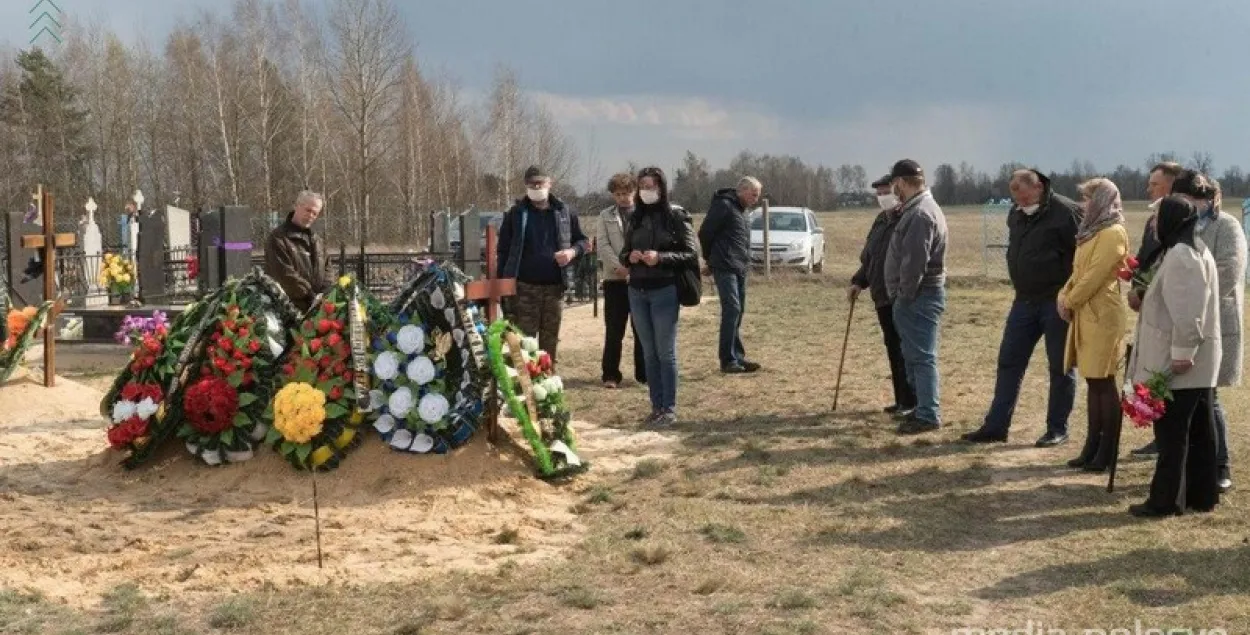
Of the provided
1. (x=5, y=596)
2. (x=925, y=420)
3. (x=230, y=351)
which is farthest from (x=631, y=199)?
(x=5, y=596)

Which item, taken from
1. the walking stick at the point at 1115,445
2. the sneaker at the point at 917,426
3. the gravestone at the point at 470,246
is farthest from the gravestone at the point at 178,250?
the walking stick at the point at 1115,445

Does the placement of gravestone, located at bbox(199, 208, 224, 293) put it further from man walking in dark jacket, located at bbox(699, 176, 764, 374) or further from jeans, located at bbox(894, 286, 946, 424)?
jeans, located at bbox(894, 286, 946, 424)

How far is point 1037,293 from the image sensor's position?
7801 mm

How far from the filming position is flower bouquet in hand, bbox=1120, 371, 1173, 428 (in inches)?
235

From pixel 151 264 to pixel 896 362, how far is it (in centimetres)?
→ 1097

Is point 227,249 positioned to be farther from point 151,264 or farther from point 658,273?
point 658,273

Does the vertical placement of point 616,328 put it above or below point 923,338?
below

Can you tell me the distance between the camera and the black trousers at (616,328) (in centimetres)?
1055

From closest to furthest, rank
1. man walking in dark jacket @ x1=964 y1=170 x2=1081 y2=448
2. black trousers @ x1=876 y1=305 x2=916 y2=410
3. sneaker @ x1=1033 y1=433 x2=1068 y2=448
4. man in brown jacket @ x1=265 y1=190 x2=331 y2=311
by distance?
man walking in dark jacket @ x1=964 y1=170 x2=1081 y2=448 → sneaker @ x1=1033 y1=433 x2=1068 y2=448 → man in brown jacket @ x1=265 y1=190 x2=331 y2=311 → black trousers @ x1=876 y1=305 x2=916 y2=410

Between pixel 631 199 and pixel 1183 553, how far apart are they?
5474 mm

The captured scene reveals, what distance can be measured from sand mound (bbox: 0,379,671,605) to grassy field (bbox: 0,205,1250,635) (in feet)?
0.67

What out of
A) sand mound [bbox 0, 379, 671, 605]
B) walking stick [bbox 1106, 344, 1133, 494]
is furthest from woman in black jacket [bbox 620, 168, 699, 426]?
walking stick [bbox 1106, 344, 1133, 494]

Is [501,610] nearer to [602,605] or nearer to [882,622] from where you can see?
[602,605]

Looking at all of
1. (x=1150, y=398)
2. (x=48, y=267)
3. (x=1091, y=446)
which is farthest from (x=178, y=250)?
(x=1150, y=398)
